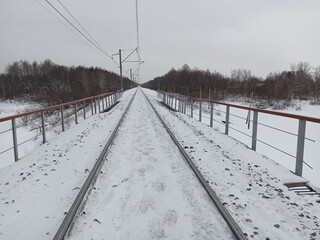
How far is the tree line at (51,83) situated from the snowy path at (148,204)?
85.4 feet

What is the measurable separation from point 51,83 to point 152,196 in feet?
267

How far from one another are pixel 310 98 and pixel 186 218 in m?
56.8

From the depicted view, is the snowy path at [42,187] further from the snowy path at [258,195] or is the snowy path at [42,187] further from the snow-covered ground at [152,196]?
the snowy path at [258,195]

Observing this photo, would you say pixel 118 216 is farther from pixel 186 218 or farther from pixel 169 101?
pixel 169 101

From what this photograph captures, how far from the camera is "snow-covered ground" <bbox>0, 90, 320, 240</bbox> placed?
123 inches

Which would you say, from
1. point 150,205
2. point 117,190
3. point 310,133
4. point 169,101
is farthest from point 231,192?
point 310,133

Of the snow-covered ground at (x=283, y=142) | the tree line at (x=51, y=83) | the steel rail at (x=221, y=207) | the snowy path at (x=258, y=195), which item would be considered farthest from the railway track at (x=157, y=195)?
the tree line at (x=51, y=83)

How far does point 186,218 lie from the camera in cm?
333

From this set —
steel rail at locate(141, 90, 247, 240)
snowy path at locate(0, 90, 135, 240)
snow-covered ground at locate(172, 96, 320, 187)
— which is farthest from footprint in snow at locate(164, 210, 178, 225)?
snow-covered ground at locate(172, 96, 320, 187)

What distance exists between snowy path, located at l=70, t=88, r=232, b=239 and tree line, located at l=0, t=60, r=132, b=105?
2603 centimetres

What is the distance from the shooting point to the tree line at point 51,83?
108ft

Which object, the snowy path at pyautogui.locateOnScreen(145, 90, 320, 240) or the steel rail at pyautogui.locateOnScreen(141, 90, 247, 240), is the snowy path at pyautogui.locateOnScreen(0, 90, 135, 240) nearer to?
the steel rail at pyautogui.locateOnScreen(141, 90, 247, 240)

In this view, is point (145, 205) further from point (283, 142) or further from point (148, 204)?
point (283, 142)

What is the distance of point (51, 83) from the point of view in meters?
77.2
